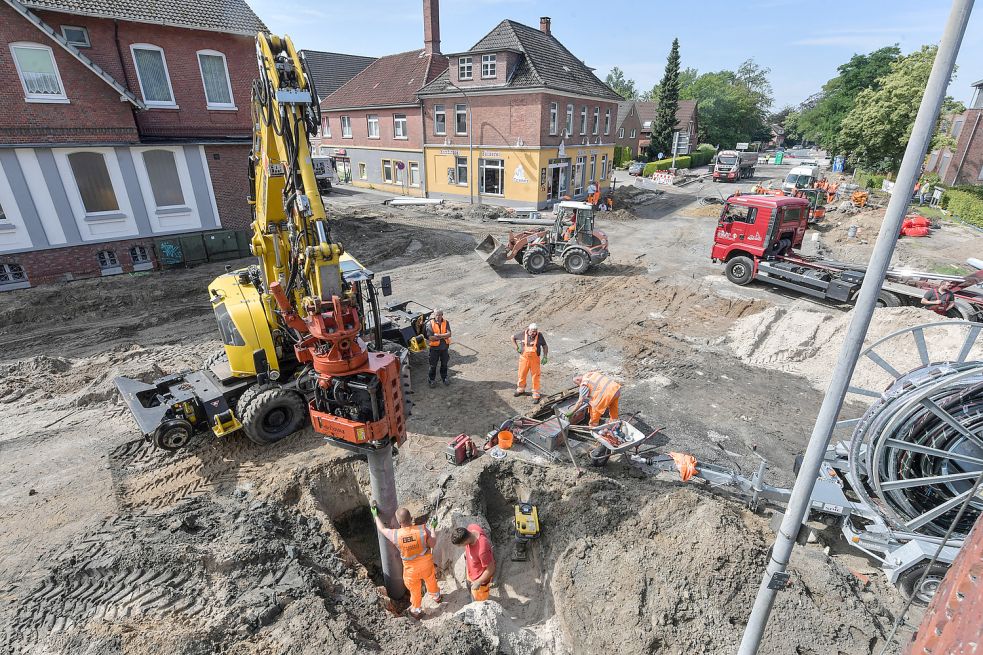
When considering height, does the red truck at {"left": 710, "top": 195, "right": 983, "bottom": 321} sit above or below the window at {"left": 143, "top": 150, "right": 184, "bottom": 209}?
below

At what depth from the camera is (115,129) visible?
15062 mm

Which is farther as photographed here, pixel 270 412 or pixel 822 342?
pixel 822 342

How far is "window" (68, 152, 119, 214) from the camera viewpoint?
14.9 m

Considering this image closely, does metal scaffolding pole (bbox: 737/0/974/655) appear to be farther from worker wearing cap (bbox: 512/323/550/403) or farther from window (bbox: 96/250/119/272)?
window (bbox: 96/250/119/272)

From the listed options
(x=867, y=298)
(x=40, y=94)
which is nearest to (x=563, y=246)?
(x=867, y=298)

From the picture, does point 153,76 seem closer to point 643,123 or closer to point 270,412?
point 270,412

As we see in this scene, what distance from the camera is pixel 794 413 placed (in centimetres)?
914

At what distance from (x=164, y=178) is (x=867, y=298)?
64.6 feet

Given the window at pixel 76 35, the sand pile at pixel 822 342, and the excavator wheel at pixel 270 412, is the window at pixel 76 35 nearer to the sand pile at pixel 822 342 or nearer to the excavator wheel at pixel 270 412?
the excavator wheel at pixel 270 412

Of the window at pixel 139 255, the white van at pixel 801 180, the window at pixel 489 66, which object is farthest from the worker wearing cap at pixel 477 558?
the white van at pixel 801 180

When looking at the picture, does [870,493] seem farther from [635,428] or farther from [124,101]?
[124,101]

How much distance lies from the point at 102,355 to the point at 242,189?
9073 mm

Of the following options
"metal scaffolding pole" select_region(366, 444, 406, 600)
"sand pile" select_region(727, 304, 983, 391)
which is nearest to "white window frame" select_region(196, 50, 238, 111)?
"metal scaffolding pole" select_region(366, 444, 406, 600)

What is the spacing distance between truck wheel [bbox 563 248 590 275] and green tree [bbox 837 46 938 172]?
30.2 meters
